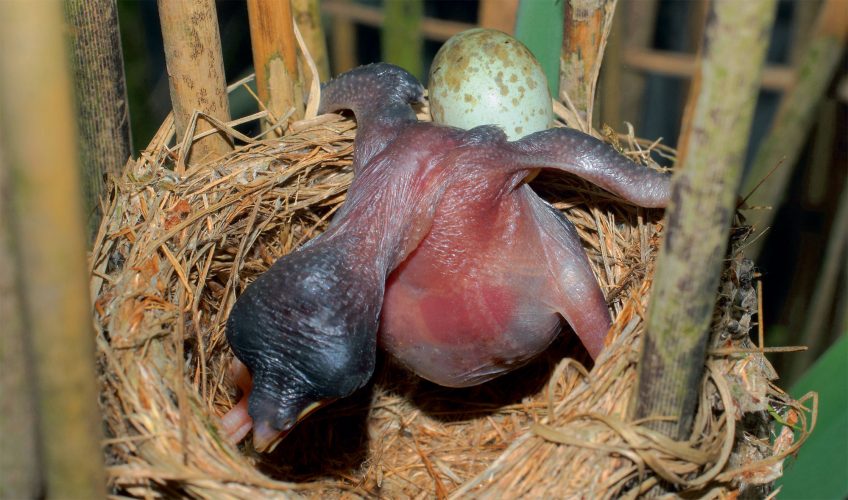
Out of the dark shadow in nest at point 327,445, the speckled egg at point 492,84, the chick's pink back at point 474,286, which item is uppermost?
the speckled egg at point 492,84

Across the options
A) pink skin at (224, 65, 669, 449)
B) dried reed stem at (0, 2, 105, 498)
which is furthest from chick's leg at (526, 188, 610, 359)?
dried reed stem at (0, 2, 105, 498)

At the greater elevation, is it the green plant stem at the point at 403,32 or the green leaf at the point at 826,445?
the green plant stem at the point at 403,32

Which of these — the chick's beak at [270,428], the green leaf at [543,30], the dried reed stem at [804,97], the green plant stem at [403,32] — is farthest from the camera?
the green plant stem at [403,32]

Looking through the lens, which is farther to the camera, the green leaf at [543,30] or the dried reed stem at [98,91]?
the green leaf at [543,30]

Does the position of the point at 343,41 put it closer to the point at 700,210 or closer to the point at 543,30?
the point at 543,30

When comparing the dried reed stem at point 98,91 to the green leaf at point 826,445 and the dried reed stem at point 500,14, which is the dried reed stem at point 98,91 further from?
the green leaf at point 826,445

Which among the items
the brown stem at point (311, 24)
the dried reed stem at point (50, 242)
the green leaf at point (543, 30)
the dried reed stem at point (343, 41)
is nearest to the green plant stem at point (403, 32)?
the dried reed stem at point (343, 41)

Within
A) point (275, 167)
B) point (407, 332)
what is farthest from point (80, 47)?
point (407, 332)
